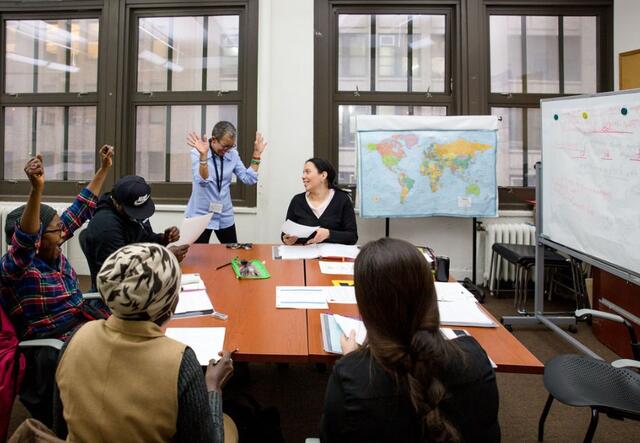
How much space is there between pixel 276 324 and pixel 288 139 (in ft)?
9.41

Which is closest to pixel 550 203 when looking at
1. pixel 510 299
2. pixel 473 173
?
pixel 473 173

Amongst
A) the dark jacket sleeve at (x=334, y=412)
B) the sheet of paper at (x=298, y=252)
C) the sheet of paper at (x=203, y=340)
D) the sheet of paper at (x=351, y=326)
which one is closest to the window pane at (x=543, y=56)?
the sheet of paper at (x=298, y=252)

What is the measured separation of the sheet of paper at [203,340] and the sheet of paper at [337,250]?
1212 mm

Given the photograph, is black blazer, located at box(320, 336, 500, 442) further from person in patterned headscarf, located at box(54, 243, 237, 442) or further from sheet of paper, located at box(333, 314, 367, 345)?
sheet of paper, located at box(333, 314, 367, 345)

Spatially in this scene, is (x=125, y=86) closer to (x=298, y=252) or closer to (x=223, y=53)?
(x=223, y=53)

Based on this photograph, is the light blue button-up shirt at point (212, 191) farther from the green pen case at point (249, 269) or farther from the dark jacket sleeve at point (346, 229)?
the green pen case at point (249, 269)

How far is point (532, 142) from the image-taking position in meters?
4.42

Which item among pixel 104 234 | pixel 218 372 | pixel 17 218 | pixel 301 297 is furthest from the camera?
pixel 104 234

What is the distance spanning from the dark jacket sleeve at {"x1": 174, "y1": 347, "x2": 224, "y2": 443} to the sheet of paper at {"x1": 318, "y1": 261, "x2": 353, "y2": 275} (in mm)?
1360

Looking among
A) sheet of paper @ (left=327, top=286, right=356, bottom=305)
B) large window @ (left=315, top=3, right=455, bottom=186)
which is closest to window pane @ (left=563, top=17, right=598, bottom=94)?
large window @ (left=315, top=3, right=455, bottom=186)

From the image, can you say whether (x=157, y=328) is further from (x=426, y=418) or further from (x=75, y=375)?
(x=426, y=418)

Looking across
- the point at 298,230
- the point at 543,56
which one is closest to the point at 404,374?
the point at 298,230

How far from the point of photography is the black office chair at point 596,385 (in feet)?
5.17

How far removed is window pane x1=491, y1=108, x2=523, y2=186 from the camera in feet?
14.4
